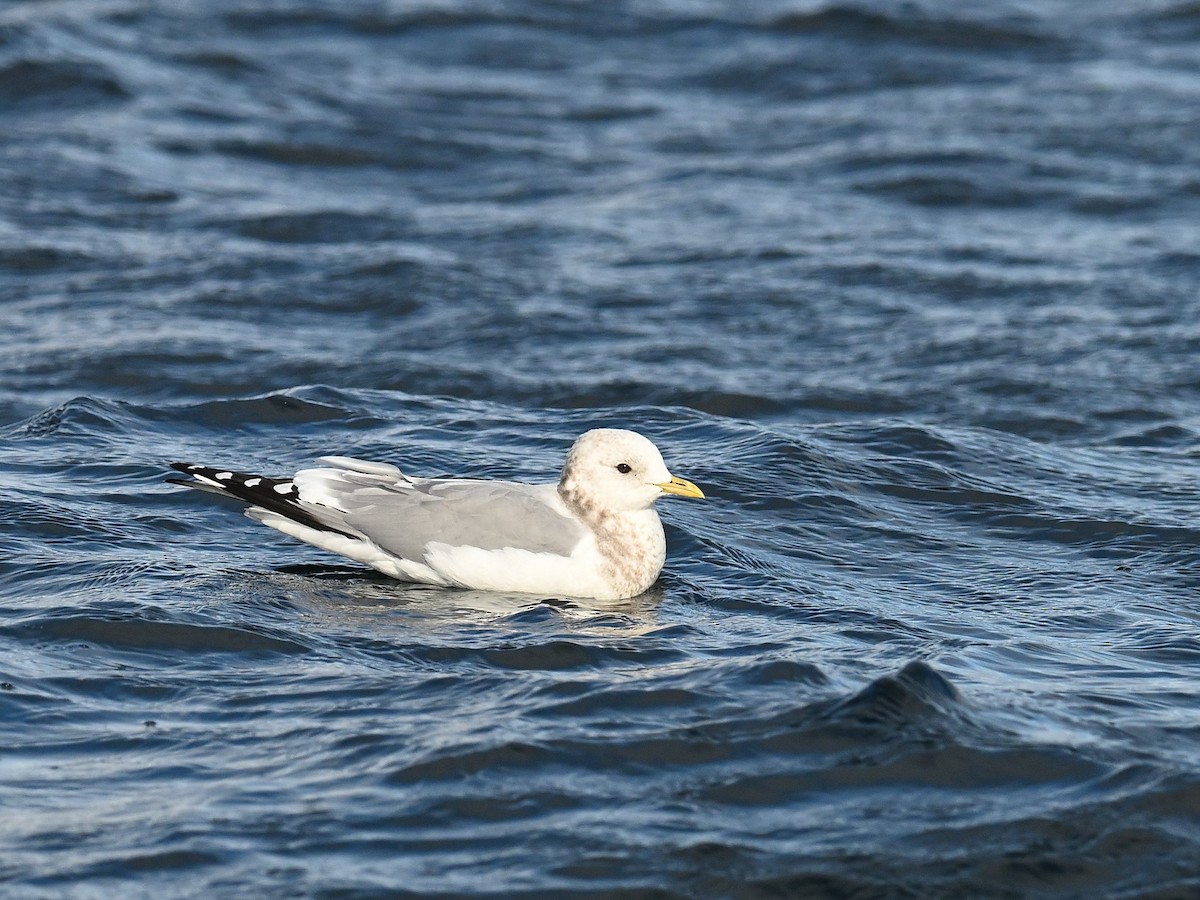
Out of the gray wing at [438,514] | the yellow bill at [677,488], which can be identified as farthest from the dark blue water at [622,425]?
the yellow bill at [677,488]

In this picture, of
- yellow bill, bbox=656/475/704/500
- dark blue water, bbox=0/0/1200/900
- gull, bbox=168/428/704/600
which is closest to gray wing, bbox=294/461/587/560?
gull, bbox=168/428/704/600

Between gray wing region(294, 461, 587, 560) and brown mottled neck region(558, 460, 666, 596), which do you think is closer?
gray wing region(294, 461, 587, 560)

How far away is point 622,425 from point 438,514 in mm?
3379

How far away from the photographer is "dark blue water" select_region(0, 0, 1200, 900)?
6.09 meters

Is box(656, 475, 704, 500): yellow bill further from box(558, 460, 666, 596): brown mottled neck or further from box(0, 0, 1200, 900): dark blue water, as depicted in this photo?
box(0, 0, 1200, 900): dark blue water

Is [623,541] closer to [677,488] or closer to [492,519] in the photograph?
[677,488]

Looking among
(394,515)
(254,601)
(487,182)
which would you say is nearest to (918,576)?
(394,515)

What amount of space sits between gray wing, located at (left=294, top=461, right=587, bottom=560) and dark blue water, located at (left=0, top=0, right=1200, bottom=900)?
26 centimetres

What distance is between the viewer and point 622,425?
37.8 feet

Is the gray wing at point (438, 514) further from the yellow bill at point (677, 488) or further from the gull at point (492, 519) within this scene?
the yellow bill at point (677, 488)

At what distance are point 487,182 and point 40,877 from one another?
515 inches

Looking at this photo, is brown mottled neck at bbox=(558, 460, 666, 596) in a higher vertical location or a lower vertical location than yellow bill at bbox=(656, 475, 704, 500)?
lower

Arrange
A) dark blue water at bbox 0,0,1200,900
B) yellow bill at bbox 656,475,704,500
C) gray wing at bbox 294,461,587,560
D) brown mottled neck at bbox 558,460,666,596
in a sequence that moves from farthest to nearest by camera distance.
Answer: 1. yellow bill at bbox 656,475,704,500
2. brown mottled neck at bbox 558,460,666,596
3. gray wing at bbox 294,461,587,560
4. dark blue water at bbox 0,0,1200,900

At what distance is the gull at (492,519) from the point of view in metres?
8.23
